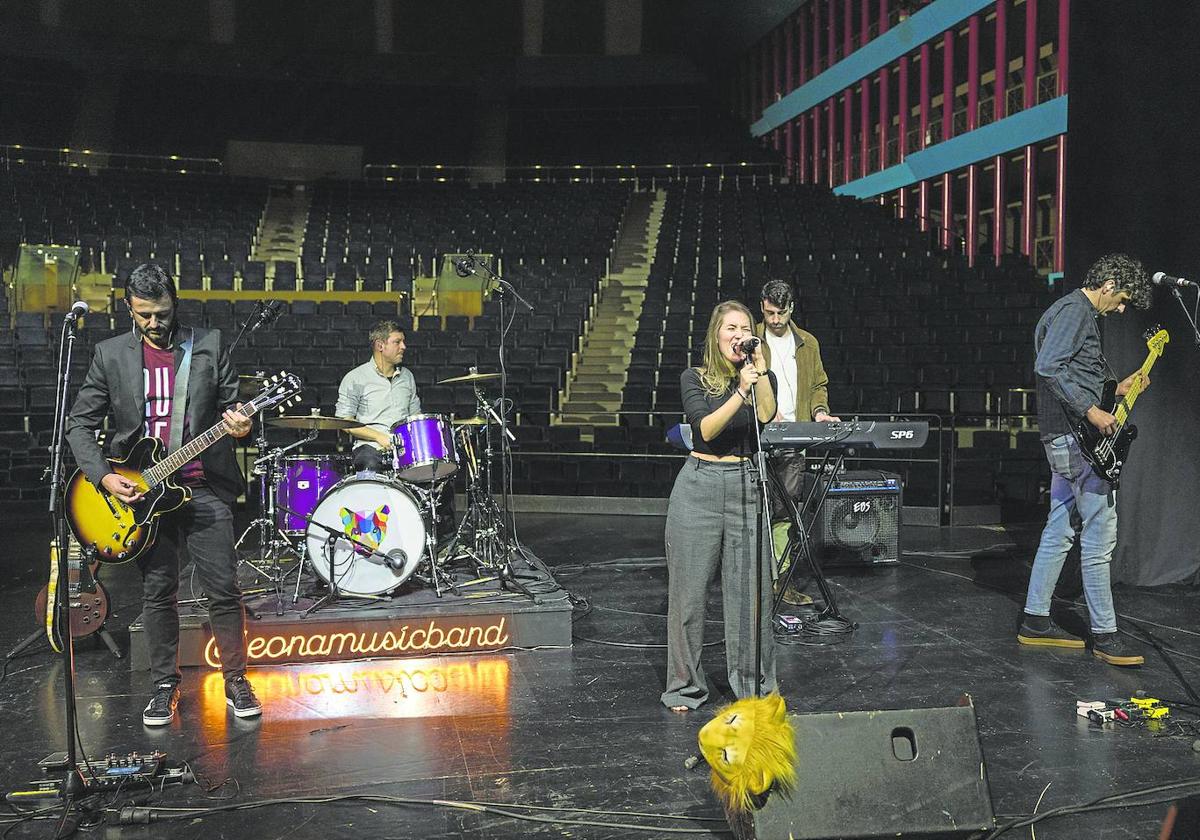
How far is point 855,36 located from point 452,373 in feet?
42.4

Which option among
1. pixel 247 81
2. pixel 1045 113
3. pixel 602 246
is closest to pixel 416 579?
pixel 602 246

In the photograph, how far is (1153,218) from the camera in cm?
542

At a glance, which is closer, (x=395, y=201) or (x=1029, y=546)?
(x=1029, y=546)

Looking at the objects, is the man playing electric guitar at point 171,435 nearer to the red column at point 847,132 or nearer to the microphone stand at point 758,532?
the microphone stand at point 758,532

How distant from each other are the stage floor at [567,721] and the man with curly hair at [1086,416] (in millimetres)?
279

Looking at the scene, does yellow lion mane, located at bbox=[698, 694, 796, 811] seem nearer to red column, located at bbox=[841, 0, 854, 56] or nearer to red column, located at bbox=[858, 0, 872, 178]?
red column, located at bbox=[858, 0, 872, 178]

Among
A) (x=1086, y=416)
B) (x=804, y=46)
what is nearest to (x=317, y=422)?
(x=1086, y=416)

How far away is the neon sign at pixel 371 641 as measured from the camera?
4.27m

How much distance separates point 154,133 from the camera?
64.7 feet

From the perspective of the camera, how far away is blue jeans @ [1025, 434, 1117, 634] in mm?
4074

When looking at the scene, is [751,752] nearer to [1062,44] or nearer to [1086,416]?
[1086,416]

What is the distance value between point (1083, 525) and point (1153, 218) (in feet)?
7.31

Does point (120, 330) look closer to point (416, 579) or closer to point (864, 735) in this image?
point (416, 579)

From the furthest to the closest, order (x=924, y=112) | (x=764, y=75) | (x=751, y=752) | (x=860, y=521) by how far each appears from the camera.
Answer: (x=764, y=75), (x=924, y=112), (x=860, y=521), (x=751, y=752)
